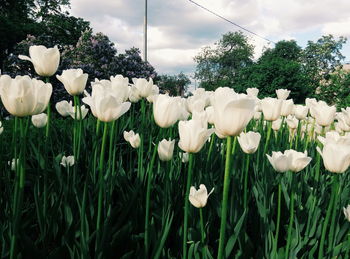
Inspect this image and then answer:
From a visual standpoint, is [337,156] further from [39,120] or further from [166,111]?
[39,120]

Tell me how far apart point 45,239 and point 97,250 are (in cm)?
33

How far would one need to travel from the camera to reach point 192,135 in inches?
52.2

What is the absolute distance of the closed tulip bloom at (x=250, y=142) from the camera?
1653mm

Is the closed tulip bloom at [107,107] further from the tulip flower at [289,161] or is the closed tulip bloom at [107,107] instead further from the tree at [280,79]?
the tree at [280,79]

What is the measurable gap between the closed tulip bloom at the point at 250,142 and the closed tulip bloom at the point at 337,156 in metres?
0.35

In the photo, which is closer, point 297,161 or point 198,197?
point 198,197

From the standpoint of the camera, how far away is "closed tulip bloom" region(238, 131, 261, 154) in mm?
1653

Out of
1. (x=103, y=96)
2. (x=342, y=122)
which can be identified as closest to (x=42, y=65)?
(x=103, y=96)

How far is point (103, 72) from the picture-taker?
28.0 feet

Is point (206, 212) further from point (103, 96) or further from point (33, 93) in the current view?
point (33, 93)

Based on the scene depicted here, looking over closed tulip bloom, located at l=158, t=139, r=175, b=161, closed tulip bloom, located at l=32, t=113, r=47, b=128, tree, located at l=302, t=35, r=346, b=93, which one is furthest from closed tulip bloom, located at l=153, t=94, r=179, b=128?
tree, located at l=302, t=35, r=346, b=93

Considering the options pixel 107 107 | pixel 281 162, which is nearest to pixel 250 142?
pixel 281 162

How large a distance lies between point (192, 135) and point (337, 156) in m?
0.58

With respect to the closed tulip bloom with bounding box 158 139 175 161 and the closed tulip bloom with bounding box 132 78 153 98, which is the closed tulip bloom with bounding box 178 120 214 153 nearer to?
the closed tulip bloom with bounding box 158 139 175 161
